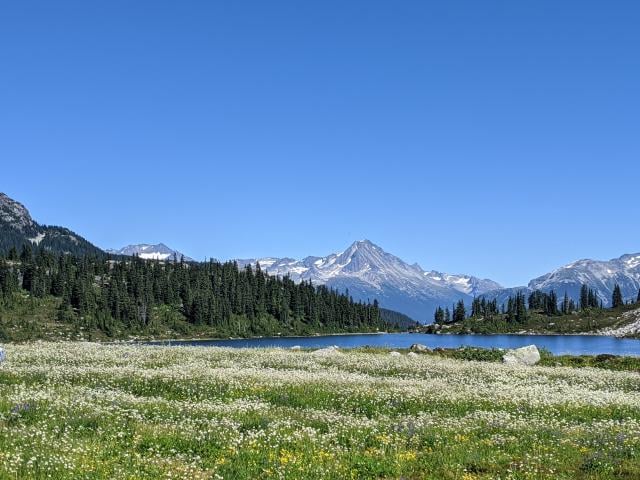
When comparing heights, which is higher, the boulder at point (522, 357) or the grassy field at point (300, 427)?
the grassy field at point (300, 427)

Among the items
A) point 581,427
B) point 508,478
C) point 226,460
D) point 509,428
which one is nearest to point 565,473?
point 508,478

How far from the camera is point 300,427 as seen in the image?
17047 mm

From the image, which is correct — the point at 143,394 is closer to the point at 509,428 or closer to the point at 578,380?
the point at 509,428

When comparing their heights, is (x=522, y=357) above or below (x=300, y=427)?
below

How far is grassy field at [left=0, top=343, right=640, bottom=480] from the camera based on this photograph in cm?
1277

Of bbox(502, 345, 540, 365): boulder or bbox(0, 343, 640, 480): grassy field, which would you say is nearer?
bbox(0, 343, 640, 480): grassy field

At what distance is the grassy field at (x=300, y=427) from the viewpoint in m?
12.8

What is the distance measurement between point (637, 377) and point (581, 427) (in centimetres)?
2155

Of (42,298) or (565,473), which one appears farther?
(42,298)

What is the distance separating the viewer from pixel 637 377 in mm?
36625

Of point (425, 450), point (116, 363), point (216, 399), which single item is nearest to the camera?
point (425, 450)

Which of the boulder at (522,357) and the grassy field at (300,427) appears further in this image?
the boulder at (522,357)

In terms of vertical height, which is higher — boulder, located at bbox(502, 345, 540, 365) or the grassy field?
the grassy field

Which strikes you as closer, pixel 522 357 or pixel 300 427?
pixel 300 427
